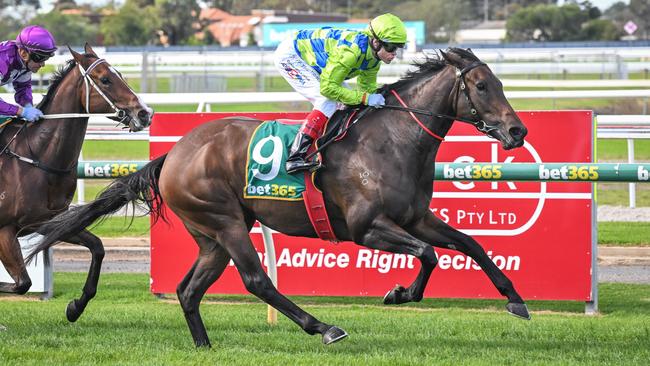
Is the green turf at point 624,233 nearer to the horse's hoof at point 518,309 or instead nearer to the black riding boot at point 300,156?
the horse's hoof at point 518,309

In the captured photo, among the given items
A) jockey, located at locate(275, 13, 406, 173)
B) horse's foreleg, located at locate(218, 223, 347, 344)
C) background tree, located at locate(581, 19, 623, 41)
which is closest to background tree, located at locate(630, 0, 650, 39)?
background tree, located at locate(581, 19, 623, 41)

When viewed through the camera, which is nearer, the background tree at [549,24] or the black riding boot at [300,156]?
the black riding boot at [300,156]

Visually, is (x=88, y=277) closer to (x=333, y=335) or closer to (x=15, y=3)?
(x=333, y=335)

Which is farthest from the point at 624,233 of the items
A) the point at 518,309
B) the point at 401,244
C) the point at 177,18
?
the point at 177,18

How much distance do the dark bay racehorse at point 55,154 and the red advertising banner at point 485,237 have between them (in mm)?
1137

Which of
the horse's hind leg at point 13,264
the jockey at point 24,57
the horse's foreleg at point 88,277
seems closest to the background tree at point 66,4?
the jockey at point 24,57

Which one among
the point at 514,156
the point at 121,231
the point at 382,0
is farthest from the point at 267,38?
the point at 514,156

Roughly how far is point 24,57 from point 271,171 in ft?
6.63

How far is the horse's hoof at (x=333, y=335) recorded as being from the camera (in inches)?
245

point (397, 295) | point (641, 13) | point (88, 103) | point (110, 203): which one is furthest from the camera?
point (641, 13)

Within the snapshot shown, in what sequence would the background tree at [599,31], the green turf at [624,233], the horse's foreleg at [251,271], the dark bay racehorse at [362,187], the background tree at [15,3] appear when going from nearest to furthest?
the dark bay racehorse at [362,187] < the horse's foreleg at [251,271] < the green turf at [624,233] < the background tree at [15,3] < the background tree at [599,31]

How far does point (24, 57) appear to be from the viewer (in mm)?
7406

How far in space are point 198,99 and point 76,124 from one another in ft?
14.4

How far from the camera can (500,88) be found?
6371mm
